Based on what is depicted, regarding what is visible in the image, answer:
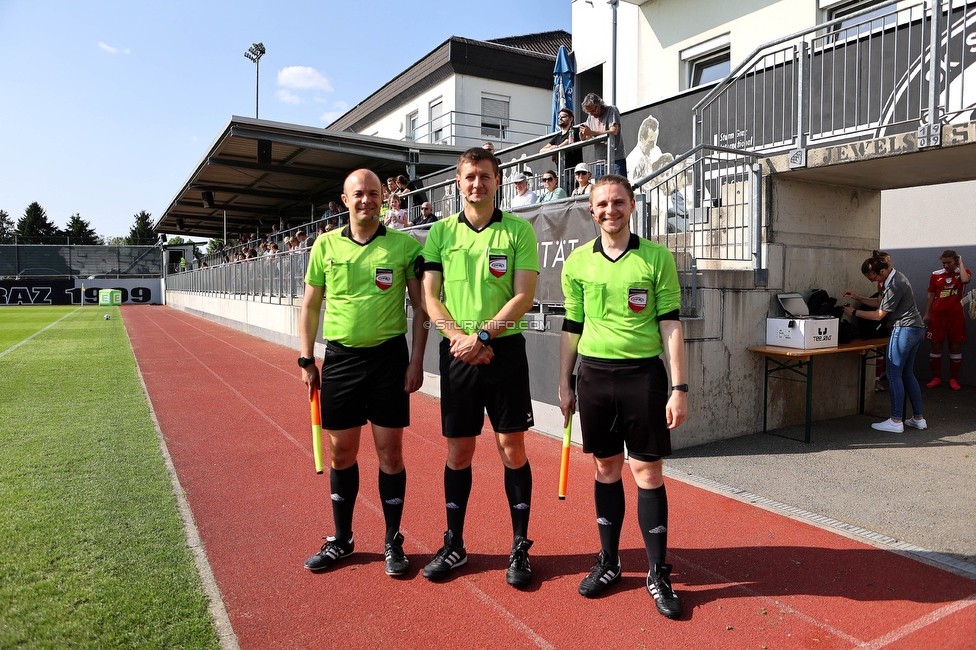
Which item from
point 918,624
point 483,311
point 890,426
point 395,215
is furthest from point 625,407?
point 395,215

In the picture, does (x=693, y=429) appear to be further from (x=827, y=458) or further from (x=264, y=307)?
(x=264, y=307)

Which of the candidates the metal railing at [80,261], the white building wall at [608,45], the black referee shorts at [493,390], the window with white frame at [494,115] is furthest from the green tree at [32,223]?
the black referee shorts at [493,390]

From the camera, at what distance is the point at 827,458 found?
6.09 metres

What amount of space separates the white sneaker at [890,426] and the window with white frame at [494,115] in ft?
59.8

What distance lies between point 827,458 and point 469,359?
4.33 meters

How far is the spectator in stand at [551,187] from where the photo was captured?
8.37 metres

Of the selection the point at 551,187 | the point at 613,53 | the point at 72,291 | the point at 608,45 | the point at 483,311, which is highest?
the point at 608,45

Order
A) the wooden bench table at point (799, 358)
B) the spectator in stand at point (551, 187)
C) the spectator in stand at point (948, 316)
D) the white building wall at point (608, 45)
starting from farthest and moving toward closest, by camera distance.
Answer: the white building wall at point (608, 45) → the spectator in stand at point (948, 316) → the spectator in stand at point (551, 187) → the wooden bench table at point (799, 358)

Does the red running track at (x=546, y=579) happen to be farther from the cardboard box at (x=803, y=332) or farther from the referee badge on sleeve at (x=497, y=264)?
the cardboard box at (x=803, y=332)

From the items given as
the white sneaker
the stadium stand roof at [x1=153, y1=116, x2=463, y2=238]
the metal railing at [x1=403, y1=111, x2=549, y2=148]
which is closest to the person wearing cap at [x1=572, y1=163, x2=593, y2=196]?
the white sneaker

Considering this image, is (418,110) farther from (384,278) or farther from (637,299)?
(637,299)

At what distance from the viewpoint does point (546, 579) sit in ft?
11.8

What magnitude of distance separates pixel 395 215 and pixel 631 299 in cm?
902

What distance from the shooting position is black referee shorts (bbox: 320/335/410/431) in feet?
11.8
